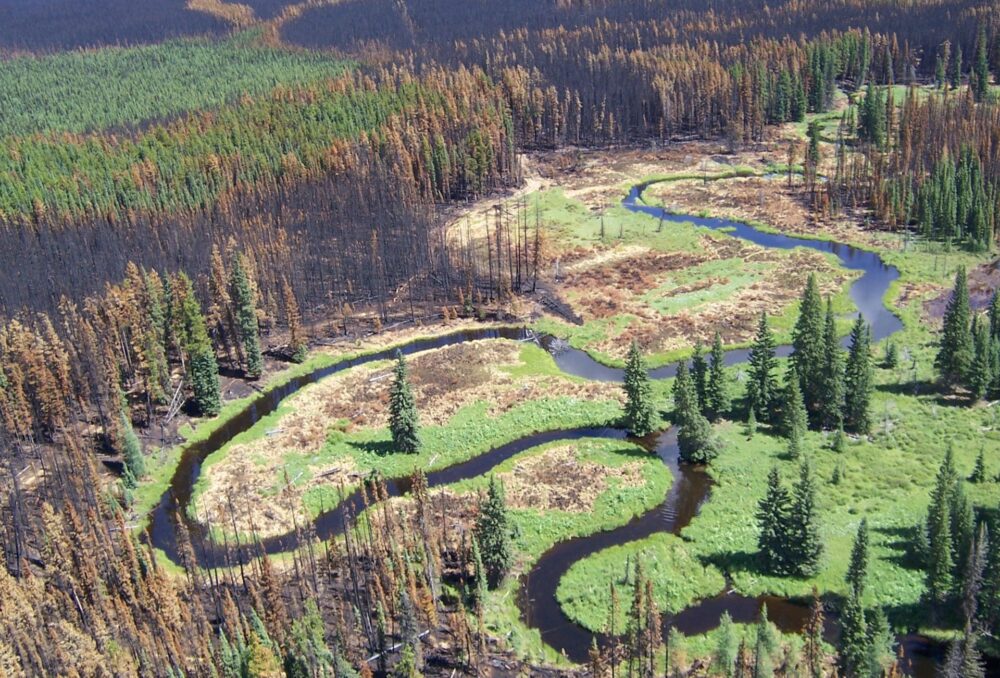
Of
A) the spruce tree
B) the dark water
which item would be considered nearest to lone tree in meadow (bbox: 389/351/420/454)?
the dark water

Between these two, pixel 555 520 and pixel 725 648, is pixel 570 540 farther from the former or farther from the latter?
pixel 725 648

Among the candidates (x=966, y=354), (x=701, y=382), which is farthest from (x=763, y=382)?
(x=966, y=354)

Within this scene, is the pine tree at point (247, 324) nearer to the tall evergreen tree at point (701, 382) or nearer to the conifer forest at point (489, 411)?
the conifer forest at point (489, 411)

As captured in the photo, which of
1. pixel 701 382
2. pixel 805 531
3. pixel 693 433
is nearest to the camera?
pixel 805 531

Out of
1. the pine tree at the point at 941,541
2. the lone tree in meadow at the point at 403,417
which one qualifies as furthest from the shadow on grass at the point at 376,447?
the pine tree at the point at 941,541

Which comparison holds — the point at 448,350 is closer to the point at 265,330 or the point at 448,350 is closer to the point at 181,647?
the point at 265,330
